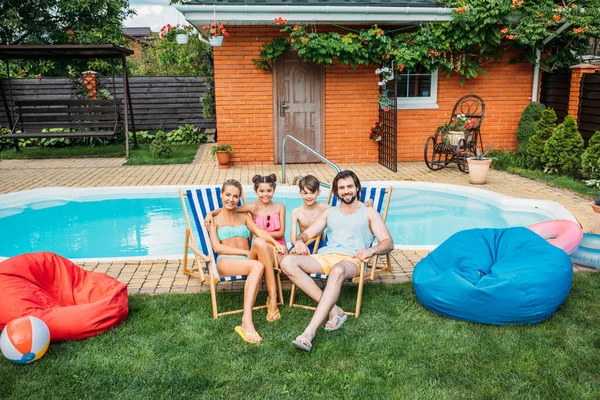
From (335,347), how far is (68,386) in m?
1.54

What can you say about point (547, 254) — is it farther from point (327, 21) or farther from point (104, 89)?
point (104, 89)

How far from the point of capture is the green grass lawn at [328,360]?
302 cm

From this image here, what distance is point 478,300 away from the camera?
3.69m

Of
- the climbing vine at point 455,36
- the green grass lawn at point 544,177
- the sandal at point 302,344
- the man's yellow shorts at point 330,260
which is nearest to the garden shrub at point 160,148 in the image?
the climbing vine at point 455,36

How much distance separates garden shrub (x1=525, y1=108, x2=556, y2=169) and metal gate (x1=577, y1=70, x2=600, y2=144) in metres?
0.54

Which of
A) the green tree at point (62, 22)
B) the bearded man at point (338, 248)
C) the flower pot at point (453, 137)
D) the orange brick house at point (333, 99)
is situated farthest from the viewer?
the green tree at point (62, 22)

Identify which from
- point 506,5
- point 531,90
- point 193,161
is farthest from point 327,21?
point 531,90

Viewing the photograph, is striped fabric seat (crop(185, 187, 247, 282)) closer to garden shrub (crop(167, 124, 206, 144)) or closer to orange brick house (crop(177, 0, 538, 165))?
orange brick house (crop(177, 0, 538, 165))

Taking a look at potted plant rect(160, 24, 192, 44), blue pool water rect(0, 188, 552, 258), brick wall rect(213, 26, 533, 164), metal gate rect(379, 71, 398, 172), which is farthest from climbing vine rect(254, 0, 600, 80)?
blue pool water rect(0, 188, 552, 258)

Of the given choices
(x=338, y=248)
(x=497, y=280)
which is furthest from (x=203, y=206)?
(x=497, y=280)

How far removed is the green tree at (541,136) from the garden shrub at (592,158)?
116 centimetres

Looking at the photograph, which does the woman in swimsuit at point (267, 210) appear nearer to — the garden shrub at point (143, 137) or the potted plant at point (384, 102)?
the potted plant at point (384, 102)

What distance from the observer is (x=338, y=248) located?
420 centimetres

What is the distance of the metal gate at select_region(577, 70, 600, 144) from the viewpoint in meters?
9.12
